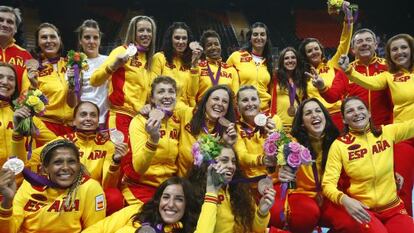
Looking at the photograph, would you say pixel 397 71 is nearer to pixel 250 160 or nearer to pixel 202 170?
pixel 250 160

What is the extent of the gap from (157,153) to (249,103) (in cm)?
111

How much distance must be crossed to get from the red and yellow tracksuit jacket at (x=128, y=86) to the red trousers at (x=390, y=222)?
2859mm

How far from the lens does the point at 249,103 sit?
196 inches

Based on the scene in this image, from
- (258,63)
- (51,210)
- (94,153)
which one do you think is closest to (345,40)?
(258,63)

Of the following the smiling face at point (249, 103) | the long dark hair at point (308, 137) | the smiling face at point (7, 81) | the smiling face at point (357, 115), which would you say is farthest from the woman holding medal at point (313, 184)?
the smiling face at point (7, 81)

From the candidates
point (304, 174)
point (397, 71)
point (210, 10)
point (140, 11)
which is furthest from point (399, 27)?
point (304, 174)

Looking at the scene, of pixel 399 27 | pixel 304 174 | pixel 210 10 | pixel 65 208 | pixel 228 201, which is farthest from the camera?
pixel 210 10

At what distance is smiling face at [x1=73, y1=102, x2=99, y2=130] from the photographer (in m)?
4.70

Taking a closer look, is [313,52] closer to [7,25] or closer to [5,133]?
[7,25]

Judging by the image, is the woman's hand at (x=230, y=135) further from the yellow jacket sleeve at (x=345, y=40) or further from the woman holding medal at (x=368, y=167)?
the yellow jacket sleeve at (x=345, y=40)

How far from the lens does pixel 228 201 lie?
162 inches

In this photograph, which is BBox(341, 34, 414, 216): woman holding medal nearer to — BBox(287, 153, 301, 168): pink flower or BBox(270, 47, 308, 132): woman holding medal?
BBox(270, 47, 308, 132): woman holding medal

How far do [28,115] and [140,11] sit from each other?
16.3 m

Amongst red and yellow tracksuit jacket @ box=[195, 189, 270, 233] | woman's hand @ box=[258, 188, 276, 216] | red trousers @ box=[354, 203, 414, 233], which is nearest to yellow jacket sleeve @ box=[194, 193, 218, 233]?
red and yellow tracksuit jacket @ box=[195, 189, 270, 233]
